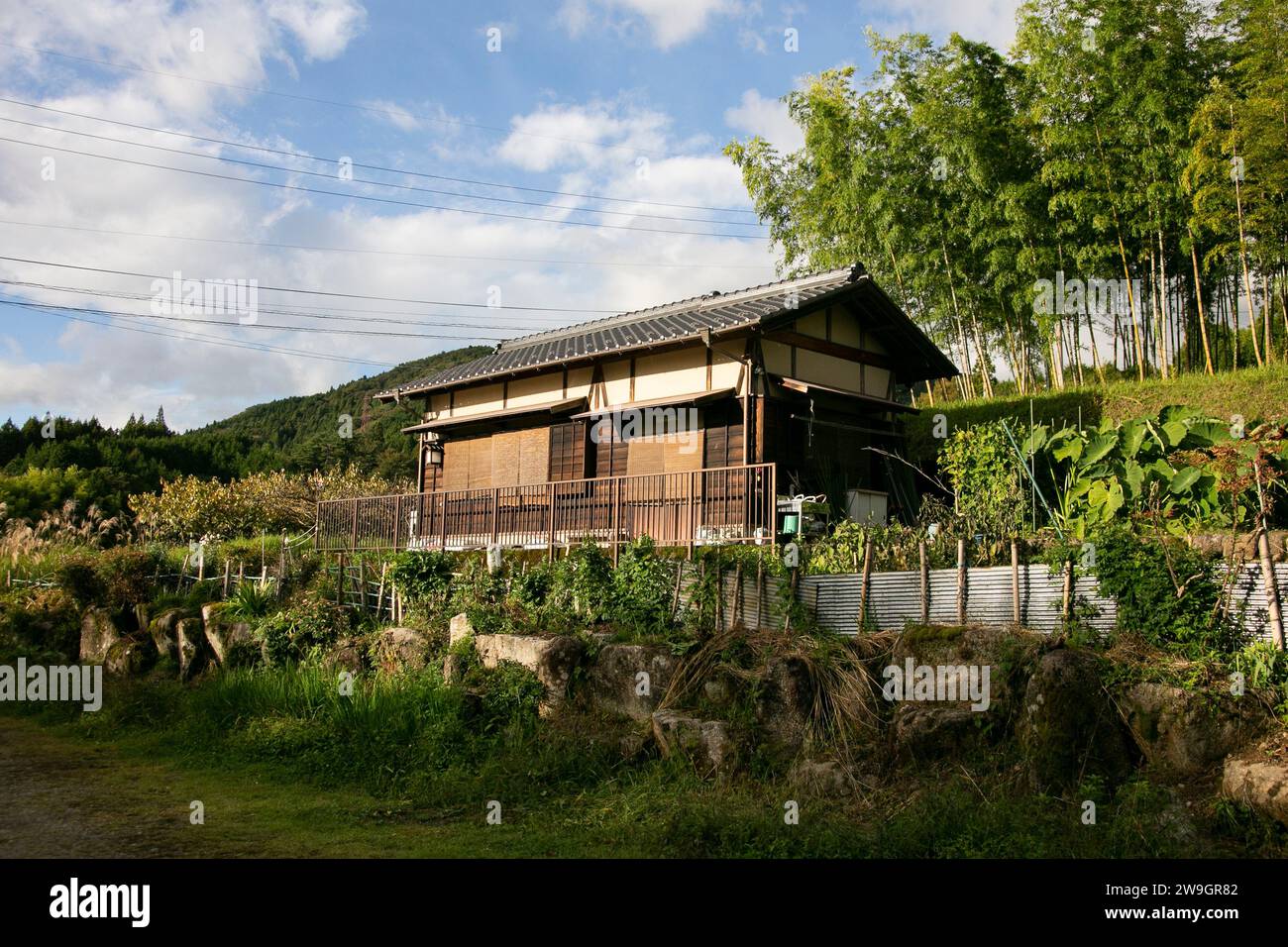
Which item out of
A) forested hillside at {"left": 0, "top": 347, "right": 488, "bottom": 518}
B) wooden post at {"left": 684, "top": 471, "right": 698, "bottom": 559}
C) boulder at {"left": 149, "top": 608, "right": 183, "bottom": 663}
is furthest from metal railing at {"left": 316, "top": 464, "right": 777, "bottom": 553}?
forested hillside at {"left": 0, "top": 347, "right": 488, "bottom": 518}

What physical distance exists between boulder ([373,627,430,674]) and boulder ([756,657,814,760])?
4963mm

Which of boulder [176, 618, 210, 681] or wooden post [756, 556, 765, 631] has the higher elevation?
wooden post [756, 556, 765, 631]

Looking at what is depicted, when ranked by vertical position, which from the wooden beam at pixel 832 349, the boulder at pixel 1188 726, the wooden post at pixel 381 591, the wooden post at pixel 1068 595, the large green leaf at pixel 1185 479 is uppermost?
the wooden beam at pixel 832 349

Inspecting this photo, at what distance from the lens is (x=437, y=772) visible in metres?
8.98

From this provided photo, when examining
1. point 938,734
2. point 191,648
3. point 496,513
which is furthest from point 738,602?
point 191,648

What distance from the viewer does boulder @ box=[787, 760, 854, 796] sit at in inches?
297

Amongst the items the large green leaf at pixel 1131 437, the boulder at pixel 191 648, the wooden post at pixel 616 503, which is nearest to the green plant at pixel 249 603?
the boulder at pixel 191 648

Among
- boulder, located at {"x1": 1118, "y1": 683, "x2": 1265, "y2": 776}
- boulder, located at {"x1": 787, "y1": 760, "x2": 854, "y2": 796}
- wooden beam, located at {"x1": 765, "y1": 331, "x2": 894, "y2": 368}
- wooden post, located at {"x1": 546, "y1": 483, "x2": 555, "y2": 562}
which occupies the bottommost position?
boulder, located at {"x1": 787, "y1": 760, "x2": 854, "y2": 796}

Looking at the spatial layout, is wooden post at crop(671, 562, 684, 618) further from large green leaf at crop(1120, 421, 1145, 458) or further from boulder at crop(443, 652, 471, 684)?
large green leaf at crop(1120, 421, 1145, 458)

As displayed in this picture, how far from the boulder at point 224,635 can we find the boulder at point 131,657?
1029 millimetres

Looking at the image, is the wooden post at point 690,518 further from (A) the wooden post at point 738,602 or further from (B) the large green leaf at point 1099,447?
(B) the large green leaf at point 1099,447

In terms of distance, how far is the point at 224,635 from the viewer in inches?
547

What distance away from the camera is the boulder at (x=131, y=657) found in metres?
14.2
